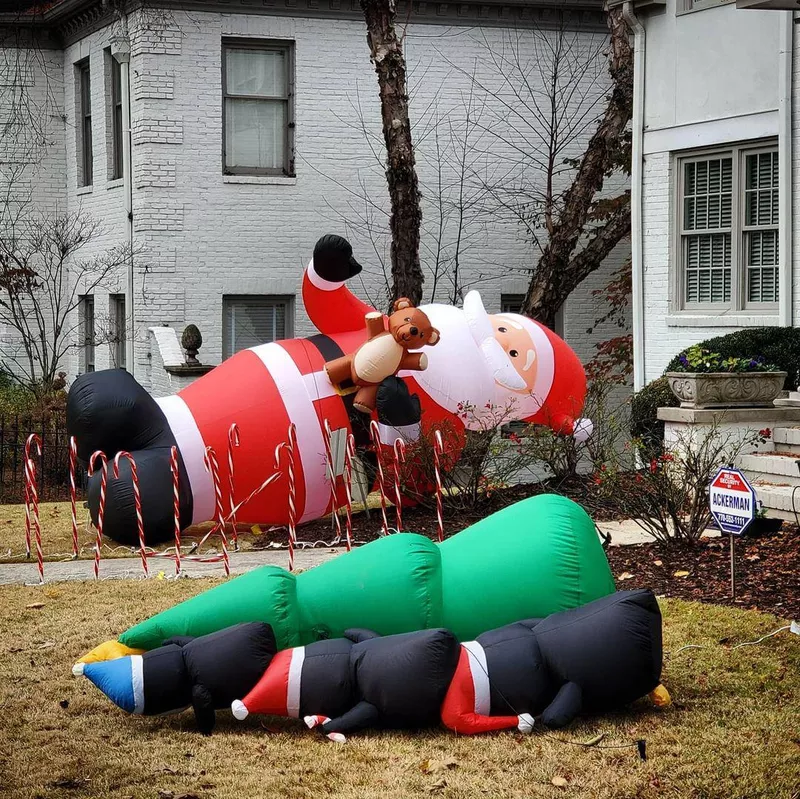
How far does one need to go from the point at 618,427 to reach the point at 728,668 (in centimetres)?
604

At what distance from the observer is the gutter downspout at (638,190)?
16250 mm

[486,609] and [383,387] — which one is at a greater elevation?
[383,387]

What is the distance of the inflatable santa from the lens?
1116cm

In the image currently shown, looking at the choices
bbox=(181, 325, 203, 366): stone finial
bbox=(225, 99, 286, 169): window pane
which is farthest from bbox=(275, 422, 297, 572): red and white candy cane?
bbox=(225, 99, 286, 169): window pane

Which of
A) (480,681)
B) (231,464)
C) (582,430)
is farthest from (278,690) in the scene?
(582,430)

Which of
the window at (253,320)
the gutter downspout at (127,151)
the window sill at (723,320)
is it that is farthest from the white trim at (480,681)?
the window at (253,320)

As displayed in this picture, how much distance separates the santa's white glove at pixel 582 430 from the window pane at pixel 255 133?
8.12 meters

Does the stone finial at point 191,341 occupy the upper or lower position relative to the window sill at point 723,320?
lower

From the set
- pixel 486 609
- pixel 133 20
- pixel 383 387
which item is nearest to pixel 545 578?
pixel 486 609

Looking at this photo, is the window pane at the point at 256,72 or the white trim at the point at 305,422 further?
the window pane at the point at 256,72

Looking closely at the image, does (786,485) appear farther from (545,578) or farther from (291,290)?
(291,290)

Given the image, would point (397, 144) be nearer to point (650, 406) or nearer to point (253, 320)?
point (253, 320)

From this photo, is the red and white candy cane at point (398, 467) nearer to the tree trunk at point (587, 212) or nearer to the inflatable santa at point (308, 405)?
the inflatable santa at point (308, 405)

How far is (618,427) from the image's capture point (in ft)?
42.3
